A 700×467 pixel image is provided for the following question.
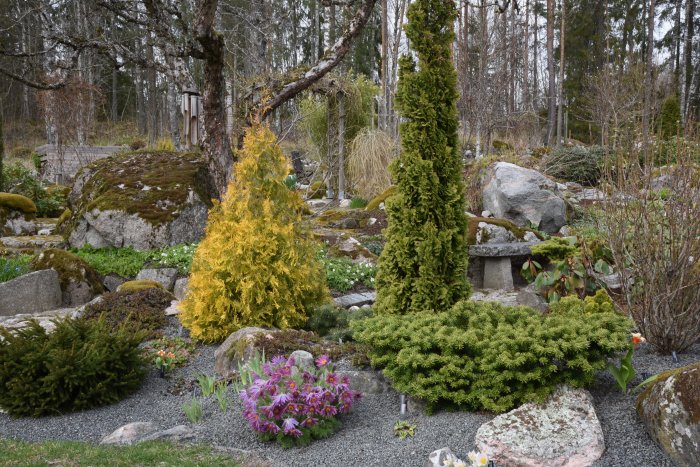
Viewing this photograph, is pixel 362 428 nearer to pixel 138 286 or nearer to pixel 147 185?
pixel 138 286

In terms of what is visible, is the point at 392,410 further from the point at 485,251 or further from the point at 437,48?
the point at 485,251

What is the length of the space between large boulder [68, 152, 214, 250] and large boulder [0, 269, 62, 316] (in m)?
2.00

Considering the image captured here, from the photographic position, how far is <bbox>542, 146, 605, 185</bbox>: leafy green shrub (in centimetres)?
1628

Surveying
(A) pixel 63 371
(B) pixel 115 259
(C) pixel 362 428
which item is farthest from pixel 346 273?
(C) pixel 362 428

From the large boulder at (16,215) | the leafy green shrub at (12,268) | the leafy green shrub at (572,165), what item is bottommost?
the leafy green shrub at (12,268)

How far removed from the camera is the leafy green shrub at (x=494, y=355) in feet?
11.1

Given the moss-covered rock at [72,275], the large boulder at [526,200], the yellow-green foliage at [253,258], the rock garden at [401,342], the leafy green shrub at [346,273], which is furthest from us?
the large boulder at [526,200]

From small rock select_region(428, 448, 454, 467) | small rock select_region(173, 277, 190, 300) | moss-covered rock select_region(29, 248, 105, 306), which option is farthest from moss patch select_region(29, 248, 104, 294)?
small rock select_region(428, 448, 454, 467)

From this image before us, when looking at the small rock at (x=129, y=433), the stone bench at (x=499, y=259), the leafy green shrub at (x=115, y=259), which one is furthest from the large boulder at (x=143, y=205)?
the small rock at (x=129, y=433)

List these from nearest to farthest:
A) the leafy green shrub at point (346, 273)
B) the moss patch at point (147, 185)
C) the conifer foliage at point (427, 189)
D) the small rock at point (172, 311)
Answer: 1. the conifer foliage at point (427, 189)
2. the small rock at point (172, 311)
3. the leafy green shrub at point (346, 273)
4. the moss patch at point (147, 185)

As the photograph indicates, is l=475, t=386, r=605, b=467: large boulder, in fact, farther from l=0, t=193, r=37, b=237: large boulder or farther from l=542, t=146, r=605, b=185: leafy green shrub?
l=542, t=146, r=605, b=185: leafy green shrub

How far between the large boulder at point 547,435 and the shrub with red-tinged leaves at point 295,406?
889 millimetres

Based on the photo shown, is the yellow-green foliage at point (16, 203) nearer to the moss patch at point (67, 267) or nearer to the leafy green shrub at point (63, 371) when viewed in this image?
the moss patch at point (67, 267)

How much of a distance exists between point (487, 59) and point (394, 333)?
13194 mm
